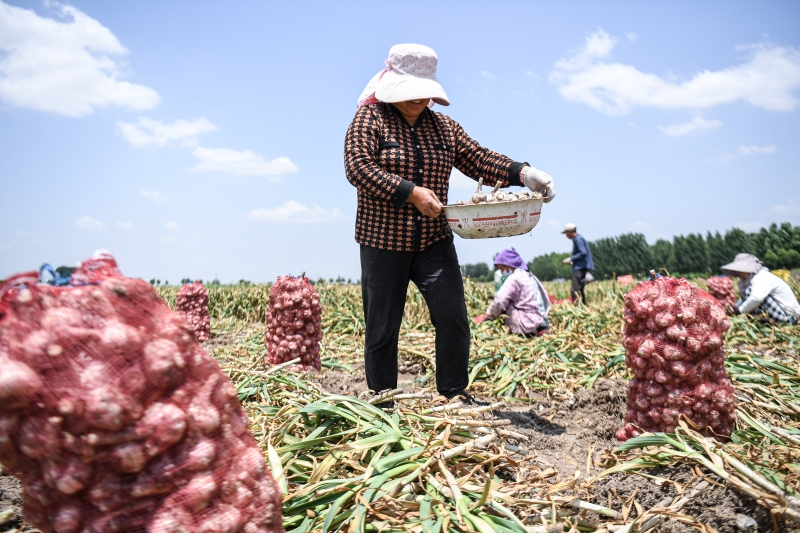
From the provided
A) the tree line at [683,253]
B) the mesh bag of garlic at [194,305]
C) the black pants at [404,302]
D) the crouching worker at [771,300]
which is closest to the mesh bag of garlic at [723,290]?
the crouching worker at [771,300]

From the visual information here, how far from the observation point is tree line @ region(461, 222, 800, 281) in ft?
64.5

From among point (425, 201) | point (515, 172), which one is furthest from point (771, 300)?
point (425, 201)

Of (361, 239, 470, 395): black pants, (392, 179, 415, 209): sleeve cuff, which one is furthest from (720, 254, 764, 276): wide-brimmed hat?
(392, 179, 415, 209): sleeve cuff

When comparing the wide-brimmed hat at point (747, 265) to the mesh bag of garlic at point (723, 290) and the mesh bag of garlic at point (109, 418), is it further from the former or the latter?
the mesh bag of garlic at point (109, 418)

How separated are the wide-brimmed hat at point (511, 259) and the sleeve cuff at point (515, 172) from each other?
326 centimetres

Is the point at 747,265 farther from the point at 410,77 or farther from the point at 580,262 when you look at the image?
the point at 410,77

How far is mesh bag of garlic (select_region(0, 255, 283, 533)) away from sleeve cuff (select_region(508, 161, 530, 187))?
260 cm

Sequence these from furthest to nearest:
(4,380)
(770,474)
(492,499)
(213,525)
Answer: (770,474)
(492,499)
(213,525)
(4,380)

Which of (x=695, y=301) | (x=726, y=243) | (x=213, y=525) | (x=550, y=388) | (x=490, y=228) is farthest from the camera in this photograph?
(x=726, y=243)

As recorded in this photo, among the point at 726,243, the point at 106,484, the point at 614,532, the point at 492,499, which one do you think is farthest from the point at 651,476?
the point at 726,243

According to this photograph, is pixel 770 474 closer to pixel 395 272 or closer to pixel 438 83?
pixel 395 272

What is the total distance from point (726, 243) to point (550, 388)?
2190 cm

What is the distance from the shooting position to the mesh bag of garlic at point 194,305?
704 cm

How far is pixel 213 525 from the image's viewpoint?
1232 mm
